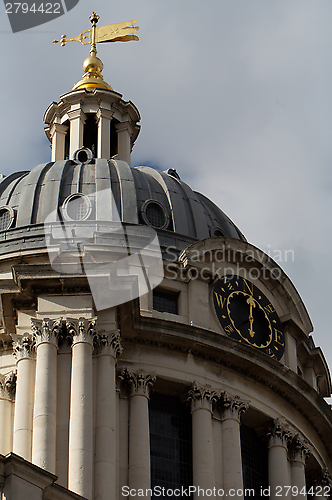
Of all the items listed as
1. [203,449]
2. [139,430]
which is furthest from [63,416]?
[203,449]

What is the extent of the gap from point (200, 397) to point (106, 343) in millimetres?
6364

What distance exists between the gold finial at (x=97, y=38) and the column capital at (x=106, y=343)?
25233 mm

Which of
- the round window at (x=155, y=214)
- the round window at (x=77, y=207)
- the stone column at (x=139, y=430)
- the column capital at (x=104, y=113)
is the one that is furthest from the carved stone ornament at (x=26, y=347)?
Answer: the column capital at (x=104, y=113)

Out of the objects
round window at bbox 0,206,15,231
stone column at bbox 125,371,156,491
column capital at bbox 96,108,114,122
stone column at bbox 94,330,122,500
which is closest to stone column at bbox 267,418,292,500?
stone column at bbox 125,371,156,491

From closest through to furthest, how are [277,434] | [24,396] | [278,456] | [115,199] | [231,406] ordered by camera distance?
1. [24,396]
2. [231,406]
3. [278,456]
4. [277,434]
5. [115,199]

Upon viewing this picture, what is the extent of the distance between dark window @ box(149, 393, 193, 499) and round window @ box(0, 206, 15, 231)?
10.4 metres

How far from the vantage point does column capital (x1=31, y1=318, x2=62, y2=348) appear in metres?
36.8

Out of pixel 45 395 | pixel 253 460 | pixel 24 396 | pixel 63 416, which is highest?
pixel 253 460

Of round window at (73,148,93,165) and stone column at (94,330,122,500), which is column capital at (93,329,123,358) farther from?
round window at (73,148,93,165)

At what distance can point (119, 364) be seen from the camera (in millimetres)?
41594

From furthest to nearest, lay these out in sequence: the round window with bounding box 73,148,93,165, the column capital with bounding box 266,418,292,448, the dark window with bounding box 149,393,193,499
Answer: the round window with bounding box 73,148,93,165, the column capital with bounding box 266,418,292,448, the dark window with bounding box 149,393,193,499

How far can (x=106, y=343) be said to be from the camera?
3766 centimetres

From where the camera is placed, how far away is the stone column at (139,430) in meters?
38.8

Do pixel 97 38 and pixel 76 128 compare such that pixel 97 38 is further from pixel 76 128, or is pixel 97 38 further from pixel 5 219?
pixel 5 219
